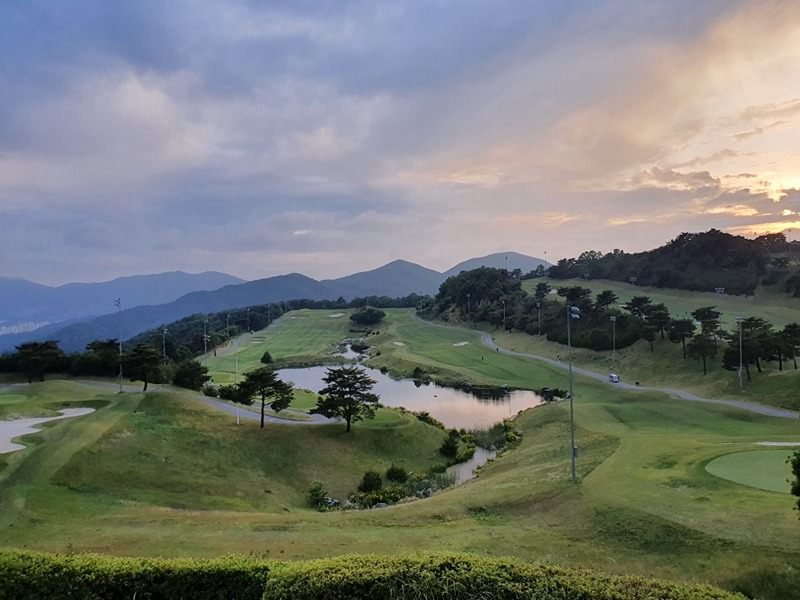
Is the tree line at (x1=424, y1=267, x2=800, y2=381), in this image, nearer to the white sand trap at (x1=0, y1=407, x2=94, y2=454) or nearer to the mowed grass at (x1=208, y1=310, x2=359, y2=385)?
the white sand trap at (x1=0, y1=407, x2=94, y2=454)

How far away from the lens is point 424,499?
27.0 metres

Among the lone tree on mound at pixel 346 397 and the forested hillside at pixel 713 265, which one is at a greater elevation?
the forested hillside at pixel 713 265

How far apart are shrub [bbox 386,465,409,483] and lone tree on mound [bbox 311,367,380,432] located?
634 centimetres

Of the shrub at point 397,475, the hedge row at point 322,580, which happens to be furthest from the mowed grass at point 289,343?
the hedge row at point 322,580

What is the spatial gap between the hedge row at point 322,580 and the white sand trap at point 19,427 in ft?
71.5

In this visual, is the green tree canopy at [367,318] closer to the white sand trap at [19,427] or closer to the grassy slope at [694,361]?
the grassy slope at [694,361]

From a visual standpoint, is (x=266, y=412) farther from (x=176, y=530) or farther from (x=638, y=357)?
(x=638, y=357)

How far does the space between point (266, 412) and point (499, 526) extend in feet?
105

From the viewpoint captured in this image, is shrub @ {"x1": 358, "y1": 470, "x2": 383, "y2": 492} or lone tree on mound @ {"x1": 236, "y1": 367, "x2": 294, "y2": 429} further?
lone tree on mound @ {"x1": 236, "y1": 367, "x2": 294, "y2": 429}

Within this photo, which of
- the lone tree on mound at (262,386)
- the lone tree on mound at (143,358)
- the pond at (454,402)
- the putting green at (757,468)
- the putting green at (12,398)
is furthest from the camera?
the pond at (454,402)

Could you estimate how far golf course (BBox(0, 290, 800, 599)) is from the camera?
15906 millimetres

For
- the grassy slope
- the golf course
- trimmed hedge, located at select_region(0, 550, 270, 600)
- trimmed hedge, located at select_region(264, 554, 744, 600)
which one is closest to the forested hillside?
the grassy slope

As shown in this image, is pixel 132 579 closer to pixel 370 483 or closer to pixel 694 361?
pixel 370 483

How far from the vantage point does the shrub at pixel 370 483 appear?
3253 centimetres
